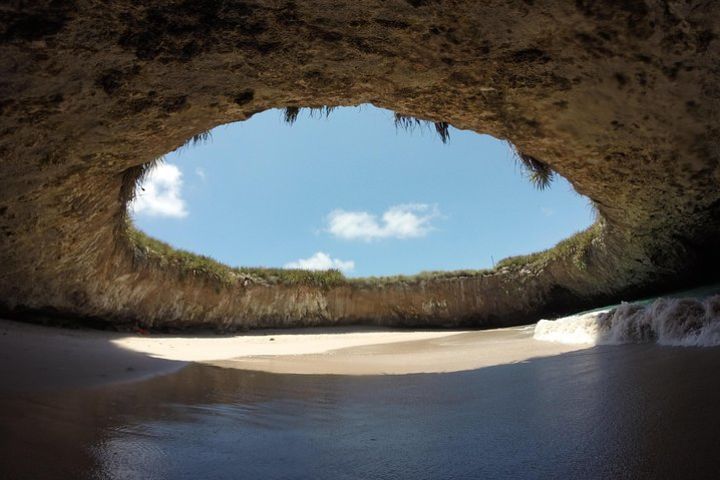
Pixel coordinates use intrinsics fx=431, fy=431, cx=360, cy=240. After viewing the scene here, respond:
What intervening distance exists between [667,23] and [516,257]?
838cm

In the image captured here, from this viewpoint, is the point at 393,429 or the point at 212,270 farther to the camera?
the point at 212,270

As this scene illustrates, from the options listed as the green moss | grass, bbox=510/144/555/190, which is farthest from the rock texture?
the green moss

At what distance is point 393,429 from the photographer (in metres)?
1.78

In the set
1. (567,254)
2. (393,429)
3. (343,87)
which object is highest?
(343,87)

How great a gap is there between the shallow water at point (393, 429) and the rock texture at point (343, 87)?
6.07ft

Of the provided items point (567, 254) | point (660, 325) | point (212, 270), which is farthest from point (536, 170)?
point (212, 270)

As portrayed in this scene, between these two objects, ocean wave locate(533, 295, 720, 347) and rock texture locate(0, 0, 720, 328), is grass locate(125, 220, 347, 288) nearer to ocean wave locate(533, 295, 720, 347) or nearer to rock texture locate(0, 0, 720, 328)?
rock texture locate(0, 0, 720, 328)

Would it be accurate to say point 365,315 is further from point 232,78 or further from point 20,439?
point 20,439

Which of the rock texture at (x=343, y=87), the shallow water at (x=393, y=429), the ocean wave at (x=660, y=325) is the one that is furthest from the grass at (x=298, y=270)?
the shallow water at (x=393, y=429)

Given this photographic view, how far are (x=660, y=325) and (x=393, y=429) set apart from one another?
3042 millimetres

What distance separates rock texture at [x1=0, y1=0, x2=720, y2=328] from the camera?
2.42 metres

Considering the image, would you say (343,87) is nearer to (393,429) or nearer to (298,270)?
(393,429)

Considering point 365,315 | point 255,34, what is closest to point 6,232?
point 255,34

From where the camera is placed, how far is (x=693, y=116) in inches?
139
